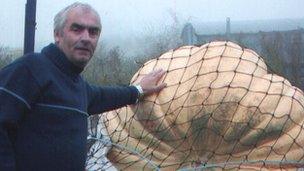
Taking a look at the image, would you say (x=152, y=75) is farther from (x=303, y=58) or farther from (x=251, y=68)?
(x=303, y=58)

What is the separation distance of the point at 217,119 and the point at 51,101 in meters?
0.82

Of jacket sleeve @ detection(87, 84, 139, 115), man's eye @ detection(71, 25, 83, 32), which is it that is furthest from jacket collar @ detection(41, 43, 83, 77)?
jacket sleeve @ detection(87, 84, 139, 115)

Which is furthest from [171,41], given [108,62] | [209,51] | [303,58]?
[209,51]

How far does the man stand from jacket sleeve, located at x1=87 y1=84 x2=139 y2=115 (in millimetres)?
280

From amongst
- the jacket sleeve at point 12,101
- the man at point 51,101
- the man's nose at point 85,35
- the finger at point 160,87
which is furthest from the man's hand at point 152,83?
the jacket sleeve at point 12,101

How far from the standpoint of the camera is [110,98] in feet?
10.1

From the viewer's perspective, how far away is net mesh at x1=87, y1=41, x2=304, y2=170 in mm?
2895

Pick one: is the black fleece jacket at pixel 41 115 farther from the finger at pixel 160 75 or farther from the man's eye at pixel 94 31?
the finger at pixel 160 75

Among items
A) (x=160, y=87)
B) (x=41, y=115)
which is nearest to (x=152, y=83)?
(x=160, y=87)

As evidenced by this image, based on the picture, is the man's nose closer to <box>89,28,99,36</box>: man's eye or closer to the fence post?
<box>89,28,99,36</box>: man's eye

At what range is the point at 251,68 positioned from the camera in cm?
302

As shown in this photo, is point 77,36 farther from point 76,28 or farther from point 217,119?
point 217,119

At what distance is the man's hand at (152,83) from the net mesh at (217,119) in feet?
0.09

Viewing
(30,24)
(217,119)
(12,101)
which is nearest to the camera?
(12,101)
